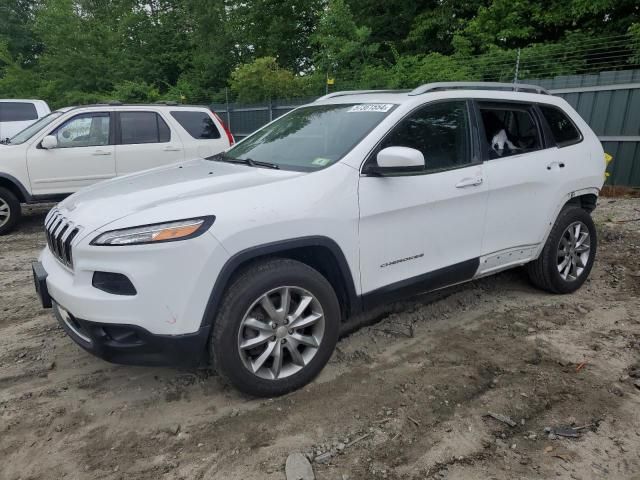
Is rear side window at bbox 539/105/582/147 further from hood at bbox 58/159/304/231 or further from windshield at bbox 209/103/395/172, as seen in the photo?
hood at bbox 58/159/304/231

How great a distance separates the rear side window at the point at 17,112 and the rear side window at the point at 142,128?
480 centimetres

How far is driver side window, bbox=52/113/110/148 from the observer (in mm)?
7375

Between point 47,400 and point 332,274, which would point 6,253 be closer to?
point 47,400

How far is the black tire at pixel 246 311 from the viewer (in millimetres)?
2639

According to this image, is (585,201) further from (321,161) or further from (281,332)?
(281,332)

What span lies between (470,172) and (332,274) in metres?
1.35

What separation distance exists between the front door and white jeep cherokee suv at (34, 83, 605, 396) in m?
0.01

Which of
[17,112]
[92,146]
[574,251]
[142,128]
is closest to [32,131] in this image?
[92,146]

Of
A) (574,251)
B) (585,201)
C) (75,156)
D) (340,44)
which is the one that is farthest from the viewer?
(340,44)

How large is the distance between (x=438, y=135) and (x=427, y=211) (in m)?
0.61

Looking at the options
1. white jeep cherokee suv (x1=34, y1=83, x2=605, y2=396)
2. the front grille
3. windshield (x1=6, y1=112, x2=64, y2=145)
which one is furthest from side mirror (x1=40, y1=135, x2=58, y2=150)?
the front grille

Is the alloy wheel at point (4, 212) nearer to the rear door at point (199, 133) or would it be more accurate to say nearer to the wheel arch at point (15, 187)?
the wheel arch at point (15, 187)

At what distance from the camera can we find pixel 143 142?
7910mm

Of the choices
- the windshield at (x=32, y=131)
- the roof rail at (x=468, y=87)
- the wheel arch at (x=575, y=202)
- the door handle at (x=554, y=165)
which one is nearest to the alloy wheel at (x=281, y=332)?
the roof rail at (x=468, y=87)
